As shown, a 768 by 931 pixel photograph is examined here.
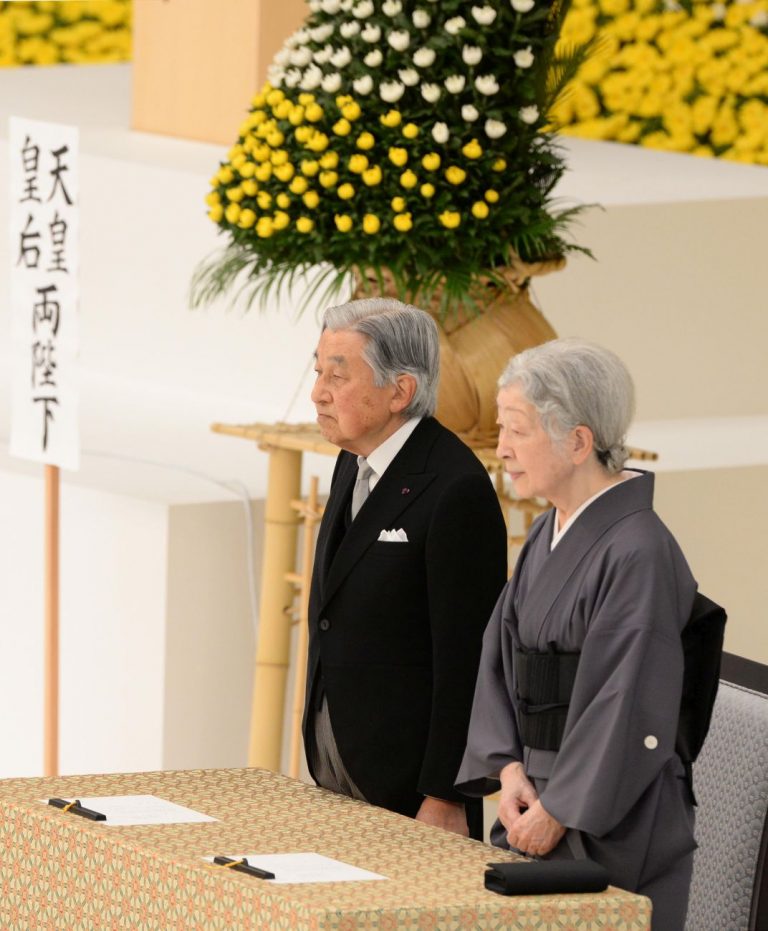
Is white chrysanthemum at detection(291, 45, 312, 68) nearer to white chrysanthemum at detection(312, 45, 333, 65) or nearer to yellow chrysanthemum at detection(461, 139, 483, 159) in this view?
white chrysanthemum at detection(312, 45, 333, 65)

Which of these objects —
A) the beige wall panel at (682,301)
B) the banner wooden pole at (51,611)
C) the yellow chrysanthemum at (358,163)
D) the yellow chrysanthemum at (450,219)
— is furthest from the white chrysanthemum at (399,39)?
the beige wall panel at (682,301)

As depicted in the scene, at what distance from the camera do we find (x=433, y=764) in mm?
2807

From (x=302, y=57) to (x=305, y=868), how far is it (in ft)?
6.83

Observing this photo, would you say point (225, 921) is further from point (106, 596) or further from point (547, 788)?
point (106, 596)

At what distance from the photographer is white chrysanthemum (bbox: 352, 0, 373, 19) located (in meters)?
3.81

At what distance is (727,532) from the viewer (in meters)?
5.03

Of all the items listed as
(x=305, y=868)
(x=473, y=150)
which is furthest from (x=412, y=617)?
(x=473, y=150)

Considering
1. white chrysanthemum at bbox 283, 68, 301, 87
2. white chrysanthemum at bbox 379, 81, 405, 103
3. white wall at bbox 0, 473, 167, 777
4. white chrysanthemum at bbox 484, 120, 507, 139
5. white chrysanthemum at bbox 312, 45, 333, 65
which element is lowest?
white wall at bbox 0, 473, 167, 777

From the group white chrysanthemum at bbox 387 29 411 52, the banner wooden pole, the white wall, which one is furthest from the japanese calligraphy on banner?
white chrysanthemum at bbox 387 29 411 52

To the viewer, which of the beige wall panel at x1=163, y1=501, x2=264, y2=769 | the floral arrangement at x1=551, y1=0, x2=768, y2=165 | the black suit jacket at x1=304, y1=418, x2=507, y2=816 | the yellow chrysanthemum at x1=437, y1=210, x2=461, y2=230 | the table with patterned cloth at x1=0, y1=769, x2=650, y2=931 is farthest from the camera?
the floral arrangement at x1=551, y1=0, x2=768, y2=165

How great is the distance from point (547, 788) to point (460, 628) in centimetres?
36

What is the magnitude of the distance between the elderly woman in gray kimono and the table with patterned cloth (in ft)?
0.46

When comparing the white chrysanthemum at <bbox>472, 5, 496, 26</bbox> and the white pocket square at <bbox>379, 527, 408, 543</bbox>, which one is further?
the white chrysanthemum at <bbox>472, 5, 496, 26</bbox>

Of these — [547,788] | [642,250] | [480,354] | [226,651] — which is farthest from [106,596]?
[547,788]
